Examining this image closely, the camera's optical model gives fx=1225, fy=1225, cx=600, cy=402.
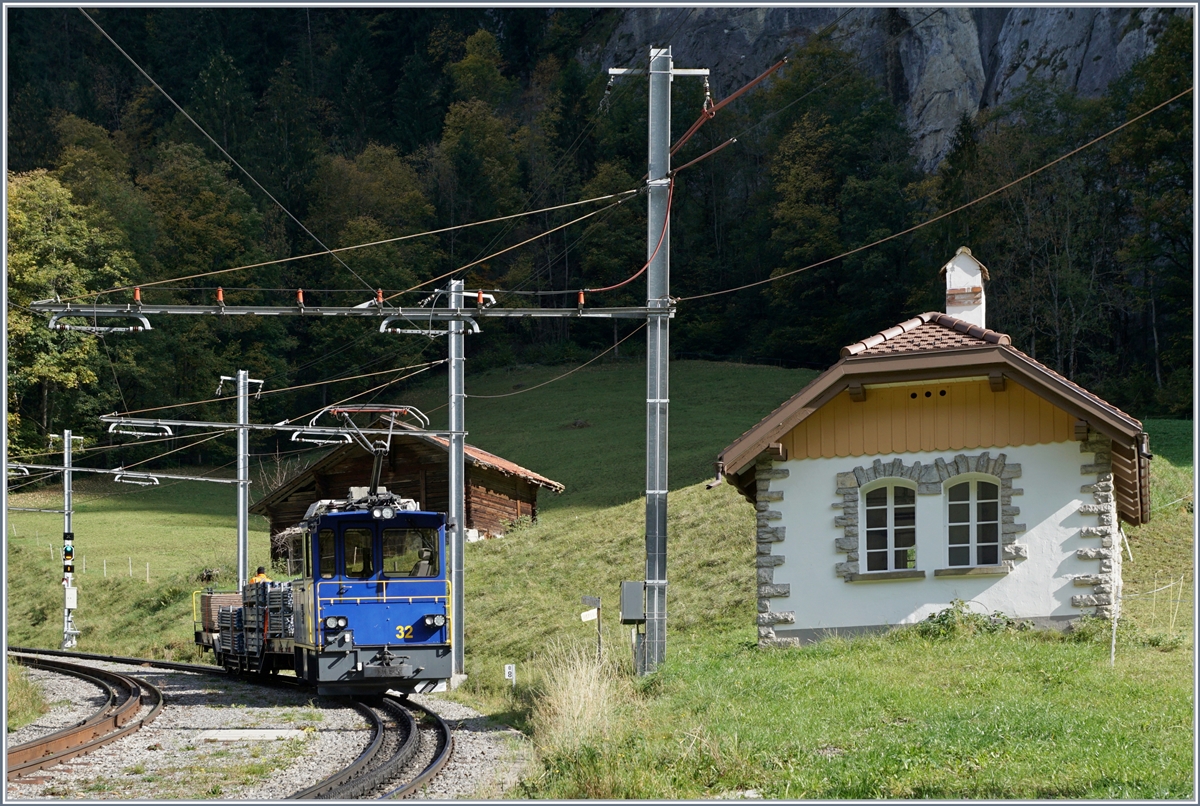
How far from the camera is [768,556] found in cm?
2061

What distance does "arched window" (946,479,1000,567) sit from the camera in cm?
1997

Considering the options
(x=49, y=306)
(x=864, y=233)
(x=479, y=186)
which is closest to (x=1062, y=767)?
(x=49, y=306)

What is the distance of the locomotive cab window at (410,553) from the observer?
19.6 metres

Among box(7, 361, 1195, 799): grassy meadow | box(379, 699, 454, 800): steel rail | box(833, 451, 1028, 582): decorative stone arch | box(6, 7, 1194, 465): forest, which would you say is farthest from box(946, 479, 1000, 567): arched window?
box(6, 7, 1194, 465): forest

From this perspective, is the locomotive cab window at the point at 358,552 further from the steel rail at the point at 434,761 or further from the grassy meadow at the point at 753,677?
the grassy meadow at the point at 753,677

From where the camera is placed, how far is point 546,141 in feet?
326

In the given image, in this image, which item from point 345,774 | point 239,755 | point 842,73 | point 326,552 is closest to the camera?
point 345,774

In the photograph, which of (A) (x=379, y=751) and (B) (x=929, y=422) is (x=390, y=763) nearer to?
(A) (x=379, y=751)

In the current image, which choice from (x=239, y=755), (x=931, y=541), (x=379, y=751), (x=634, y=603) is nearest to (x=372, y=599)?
(x=634, y=603)

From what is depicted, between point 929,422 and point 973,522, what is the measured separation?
1793 mm

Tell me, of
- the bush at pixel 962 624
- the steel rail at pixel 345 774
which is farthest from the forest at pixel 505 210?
the steel rail at pixel 345 774

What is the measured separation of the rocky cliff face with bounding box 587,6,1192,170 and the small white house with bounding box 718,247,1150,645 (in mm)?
52232

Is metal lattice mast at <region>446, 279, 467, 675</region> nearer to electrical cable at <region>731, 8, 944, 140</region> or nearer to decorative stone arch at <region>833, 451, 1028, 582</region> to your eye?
decorative stone arch at <region>833, 451, 1028, 582</region>

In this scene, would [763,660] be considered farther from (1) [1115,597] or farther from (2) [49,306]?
(2) [49,306]
